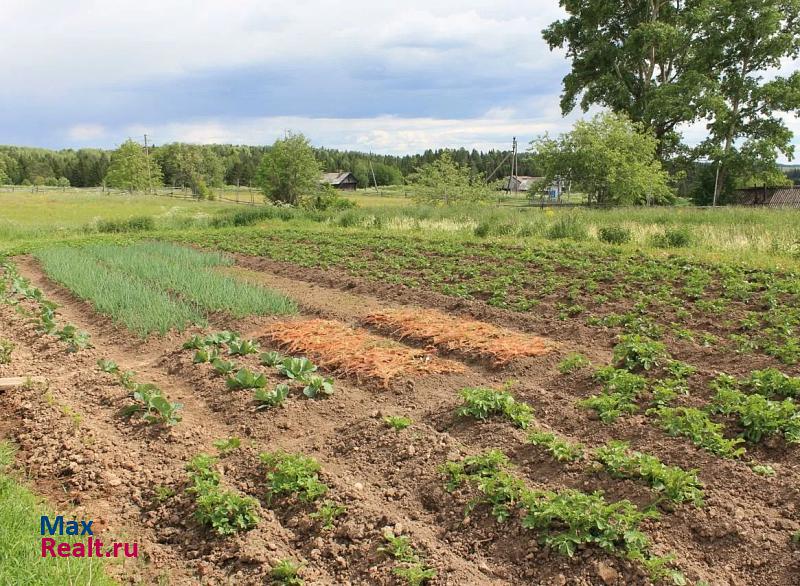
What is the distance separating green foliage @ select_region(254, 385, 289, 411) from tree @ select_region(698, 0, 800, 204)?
93.1 ft

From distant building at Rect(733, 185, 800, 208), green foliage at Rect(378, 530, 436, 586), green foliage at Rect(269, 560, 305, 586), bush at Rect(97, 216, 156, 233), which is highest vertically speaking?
distant building at Rect(733, 185, 800, 208)

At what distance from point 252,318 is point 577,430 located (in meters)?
5.43

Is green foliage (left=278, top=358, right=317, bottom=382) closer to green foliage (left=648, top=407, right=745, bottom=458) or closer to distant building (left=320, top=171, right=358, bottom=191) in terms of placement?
green foliage (left=648, top=407, right=745, bottom=458)

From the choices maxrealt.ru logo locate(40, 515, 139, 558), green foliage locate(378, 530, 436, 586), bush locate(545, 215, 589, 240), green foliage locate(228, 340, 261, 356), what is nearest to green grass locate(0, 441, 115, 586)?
maxrealt.ru logo locate(40, 515, 139, 558)

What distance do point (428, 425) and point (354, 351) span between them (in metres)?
2.02

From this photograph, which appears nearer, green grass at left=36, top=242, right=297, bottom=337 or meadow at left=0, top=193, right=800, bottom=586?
meadow at left=0, top=193, right=800, bottom=586

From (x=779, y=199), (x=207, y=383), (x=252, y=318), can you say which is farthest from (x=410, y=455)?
(x=779, y=199)

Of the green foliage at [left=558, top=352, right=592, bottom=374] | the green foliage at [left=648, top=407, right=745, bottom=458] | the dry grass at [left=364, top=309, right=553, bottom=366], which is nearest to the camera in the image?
the green foliage at [left=648, top=407, right=745, bottom=458]

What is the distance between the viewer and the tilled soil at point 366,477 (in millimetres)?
3277

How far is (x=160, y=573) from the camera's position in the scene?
11.0ft

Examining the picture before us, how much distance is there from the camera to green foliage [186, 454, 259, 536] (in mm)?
3607

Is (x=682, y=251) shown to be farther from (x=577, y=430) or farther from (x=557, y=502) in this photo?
(x=557, y=502)

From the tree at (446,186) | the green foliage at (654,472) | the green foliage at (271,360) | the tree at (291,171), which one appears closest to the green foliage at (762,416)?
the green foliage at (654,472)

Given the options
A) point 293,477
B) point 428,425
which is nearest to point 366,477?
point 293,477
